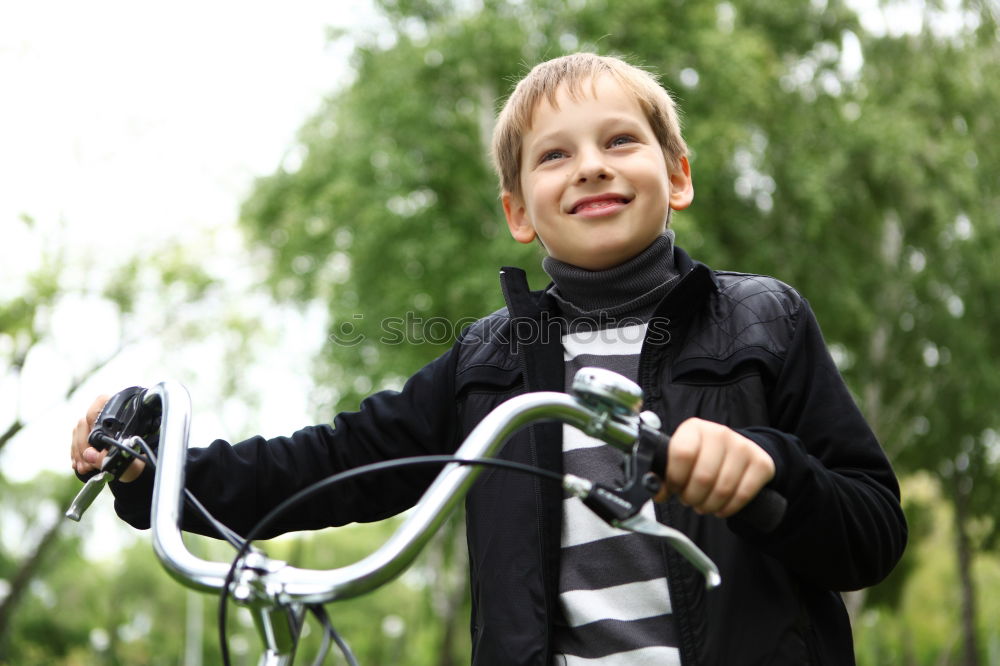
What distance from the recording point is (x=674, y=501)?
188 cm

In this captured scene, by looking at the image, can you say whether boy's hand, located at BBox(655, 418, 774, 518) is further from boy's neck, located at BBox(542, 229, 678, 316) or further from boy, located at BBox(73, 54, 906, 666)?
boy's neck, located at BBox(542, 229, 678, 316)

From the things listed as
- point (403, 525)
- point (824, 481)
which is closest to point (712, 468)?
point (824, 481)

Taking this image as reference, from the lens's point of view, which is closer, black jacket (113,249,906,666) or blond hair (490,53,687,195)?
black jacket (113,249,906,666)

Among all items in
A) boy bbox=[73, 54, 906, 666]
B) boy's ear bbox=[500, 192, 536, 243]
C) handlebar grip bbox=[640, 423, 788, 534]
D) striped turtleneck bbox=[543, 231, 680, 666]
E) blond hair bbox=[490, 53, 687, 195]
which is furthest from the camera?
boy's ear bbox=[500, 192, 536, 243]

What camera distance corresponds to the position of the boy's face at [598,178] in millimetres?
2174

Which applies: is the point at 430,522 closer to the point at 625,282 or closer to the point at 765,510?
the point at 765,510

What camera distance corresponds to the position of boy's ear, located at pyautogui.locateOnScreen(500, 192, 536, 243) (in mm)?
2533


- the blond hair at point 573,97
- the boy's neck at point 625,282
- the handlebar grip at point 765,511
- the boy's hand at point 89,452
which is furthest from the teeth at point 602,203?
the boy's hand at point 89,452

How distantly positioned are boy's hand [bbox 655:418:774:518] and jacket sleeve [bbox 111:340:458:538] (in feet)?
2.93

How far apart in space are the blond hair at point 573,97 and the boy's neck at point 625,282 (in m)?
0.29

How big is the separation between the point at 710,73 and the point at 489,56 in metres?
3.27

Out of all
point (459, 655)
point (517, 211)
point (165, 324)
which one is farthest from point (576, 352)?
point (459, 655)

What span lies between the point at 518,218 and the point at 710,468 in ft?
4.22

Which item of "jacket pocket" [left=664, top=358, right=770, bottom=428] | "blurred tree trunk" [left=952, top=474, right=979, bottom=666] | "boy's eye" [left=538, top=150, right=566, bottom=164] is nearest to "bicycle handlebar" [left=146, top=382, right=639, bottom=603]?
"jacket pocket" [left=664, top=358, right=770, bottom=428]
